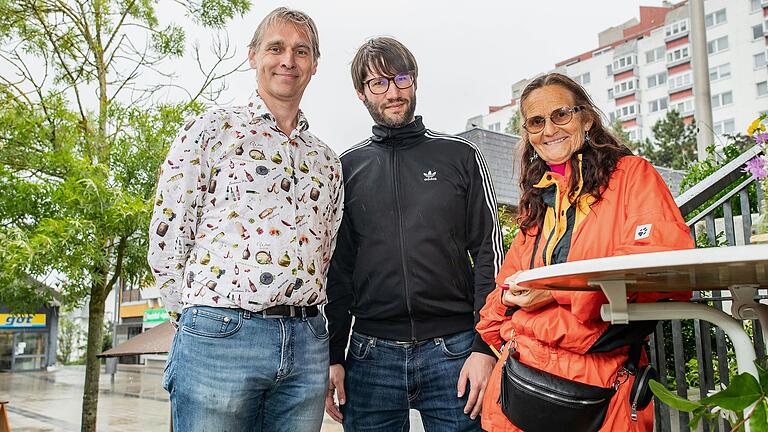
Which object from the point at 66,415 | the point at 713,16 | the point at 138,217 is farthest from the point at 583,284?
the point at 713,16

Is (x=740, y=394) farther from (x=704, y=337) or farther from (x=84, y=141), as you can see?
(x=84, y=141)

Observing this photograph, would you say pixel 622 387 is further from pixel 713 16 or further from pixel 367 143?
pixel 713 16

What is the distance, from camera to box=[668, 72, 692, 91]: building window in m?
48.8

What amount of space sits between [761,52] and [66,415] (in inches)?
1818

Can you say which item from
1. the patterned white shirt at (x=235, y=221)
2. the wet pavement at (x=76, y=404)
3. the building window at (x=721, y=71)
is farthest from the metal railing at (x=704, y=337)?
the building window at (x=721, y=71)

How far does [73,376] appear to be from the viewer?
94.4ft

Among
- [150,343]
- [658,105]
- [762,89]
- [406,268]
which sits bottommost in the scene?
[150,343]

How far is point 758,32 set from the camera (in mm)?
44656

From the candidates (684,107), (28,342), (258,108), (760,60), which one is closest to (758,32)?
(760,60)

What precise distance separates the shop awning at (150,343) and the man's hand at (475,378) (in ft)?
15.1

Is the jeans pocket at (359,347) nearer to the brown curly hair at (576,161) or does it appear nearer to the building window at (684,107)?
the brown curly hair at (576,161)

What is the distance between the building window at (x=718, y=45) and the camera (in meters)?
46.6

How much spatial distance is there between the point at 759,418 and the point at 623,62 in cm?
5779

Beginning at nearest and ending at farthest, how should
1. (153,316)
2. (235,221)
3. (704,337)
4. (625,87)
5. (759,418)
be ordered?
1. (759,418)
2. (235,221)
3. (704,337)
4. (153,316)
5. (625,87)
